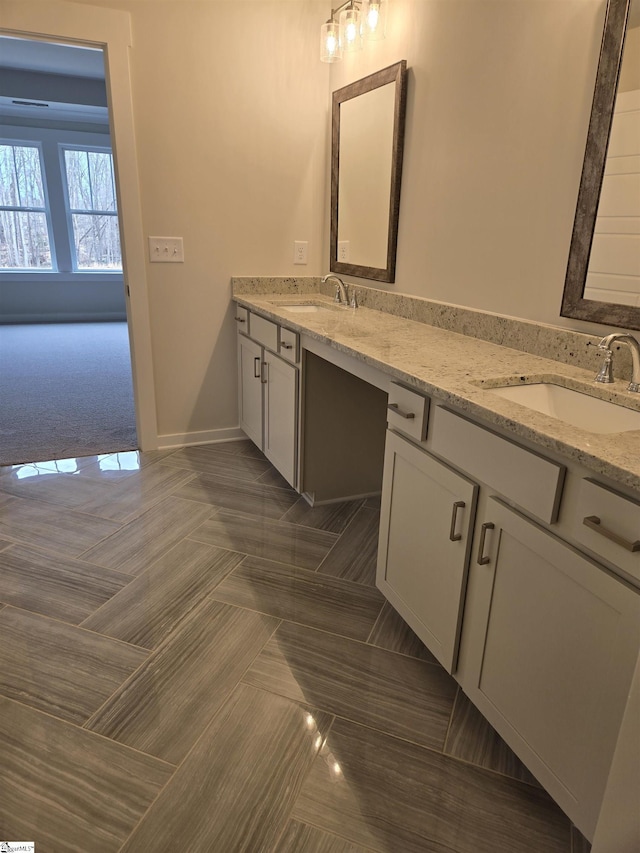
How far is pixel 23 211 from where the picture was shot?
7473 mm

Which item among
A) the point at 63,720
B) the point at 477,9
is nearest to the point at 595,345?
the point at 477,9

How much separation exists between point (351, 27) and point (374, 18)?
0.66 ft

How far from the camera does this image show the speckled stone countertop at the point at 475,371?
1.05m

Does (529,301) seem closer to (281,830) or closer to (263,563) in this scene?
(263,563)

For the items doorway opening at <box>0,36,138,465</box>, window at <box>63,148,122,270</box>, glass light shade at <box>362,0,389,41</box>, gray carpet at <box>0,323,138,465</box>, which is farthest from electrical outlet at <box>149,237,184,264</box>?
window at <box>63,148,122,270</box>

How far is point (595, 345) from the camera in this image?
1642 millimetres

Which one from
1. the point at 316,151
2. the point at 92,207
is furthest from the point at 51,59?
the point at 316,151

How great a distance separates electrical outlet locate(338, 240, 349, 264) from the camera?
3105 millimetres

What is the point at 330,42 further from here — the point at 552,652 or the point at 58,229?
the point at 58,229

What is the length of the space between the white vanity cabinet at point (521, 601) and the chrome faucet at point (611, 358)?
1.39 ft

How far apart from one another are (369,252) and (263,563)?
5.35 feet

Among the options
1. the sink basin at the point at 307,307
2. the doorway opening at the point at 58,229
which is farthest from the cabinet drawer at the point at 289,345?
the doorway opening at the point at 58,229

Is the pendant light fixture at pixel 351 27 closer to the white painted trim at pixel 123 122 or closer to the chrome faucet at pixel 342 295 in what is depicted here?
the white painted trim at pixel 123 122

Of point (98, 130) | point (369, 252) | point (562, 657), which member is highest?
point (98, 130)
